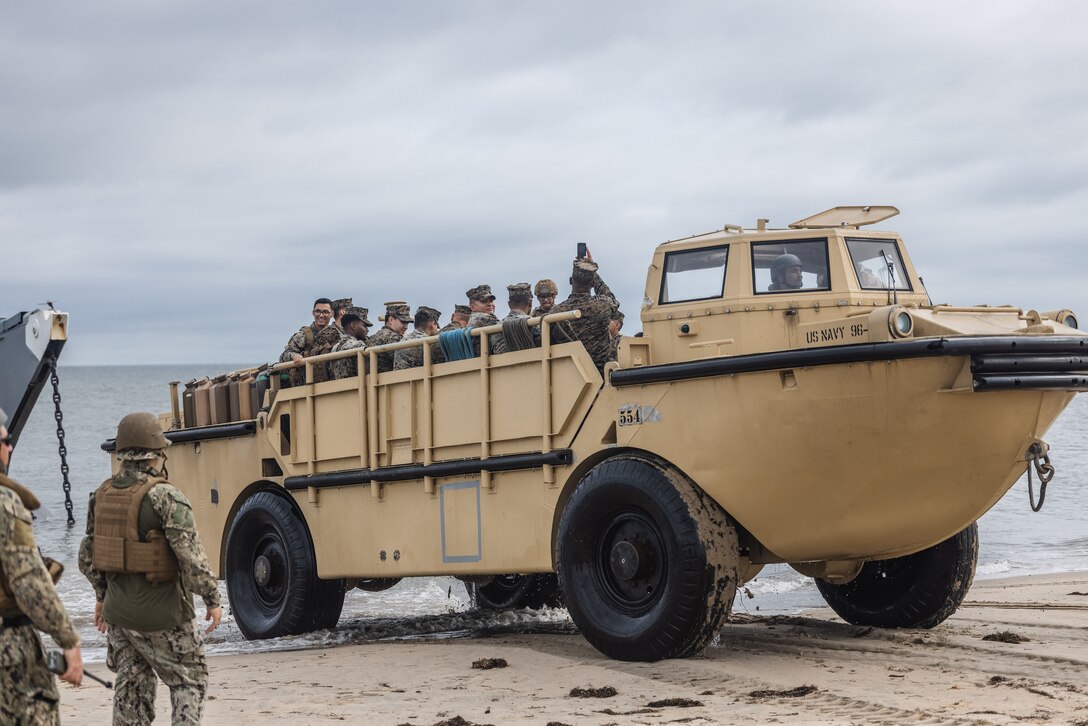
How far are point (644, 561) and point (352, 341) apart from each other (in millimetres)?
3849

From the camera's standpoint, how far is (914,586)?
9.40 m

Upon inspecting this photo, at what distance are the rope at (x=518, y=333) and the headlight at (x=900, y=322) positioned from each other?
8.32 ft

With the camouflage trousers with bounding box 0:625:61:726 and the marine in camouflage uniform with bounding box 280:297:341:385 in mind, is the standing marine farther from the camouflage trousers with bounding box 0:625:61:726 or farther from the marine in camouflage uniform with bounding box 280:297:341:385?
the marine in camouflage uniform with bounding box 280:297:341:385

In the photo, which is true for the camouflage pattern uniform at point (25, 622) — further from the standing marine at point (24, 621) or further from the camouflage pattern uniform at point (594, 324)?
the camouflage pattern uniform at point (594, 324)

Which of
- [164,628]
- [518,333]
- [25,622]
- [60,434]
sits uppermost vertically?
[518,333]

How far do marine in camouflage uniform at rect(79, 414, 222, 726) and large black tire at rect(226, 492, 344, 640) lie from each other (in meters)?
5.25

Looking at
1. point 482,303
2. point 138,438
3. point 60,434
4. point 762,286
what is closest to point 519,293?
point 482,303

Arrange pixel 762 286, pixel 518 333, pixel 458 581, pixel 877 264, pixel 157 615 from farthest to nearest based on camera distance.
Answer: pixel 458 581 → pixel 518 333 → pixel 877 264 → pixel 762 286 → pixel 157 615

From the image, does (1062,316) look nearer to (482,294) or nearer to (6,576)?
(482,294)

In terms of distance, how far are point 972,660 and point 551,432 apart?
2.79m

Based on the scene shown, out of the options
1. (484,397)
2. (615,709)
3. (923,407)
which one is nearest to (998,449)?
(923,407)

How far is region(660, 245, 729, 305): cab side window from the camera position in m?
8.59

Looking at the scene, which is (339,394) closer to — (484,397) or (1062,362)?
(484,397)

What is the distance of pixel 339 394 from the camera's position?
1066cm
